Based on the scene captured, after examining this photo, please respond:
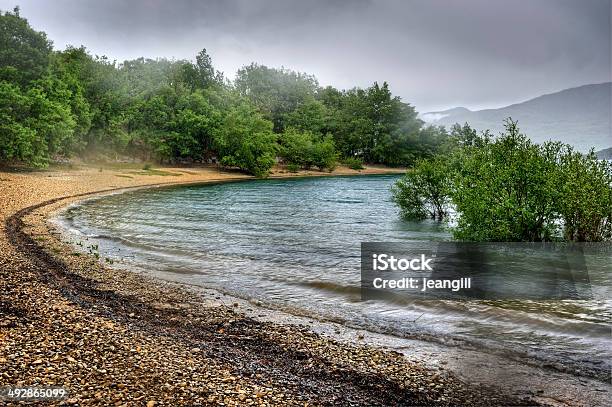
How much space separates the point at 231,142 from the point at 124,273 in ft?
205

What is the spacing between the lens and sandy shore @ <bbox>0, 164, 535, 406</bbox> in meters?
6.44

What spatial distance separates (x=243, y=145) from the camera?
243 ft

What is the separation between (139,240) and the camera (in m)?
20.3

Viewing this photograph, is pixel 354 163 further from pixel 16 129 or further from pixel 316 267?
pixel 316 267

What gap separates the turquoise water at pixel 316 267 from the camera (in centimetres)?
970

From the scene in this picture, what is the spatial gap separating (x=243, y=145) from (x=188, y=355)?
67922 millimetres

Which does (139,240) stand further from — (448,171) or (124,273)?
(448,171)

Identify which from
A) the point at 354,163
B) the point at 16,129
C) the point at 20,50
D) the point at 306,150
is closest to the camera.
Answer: the point at 16,129

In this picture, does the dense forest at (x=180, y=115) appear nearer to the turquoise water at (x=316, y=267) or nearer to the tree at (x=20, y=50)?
the tree at (x=20, y=50)

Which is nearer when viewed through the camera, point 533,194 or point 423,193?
point 533,194

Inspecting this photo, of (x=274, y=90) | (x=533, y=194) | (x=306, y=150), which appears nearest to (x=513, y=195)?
(x=533, y=194)

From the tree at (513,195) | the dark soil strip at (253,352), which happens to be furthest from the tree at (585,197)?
the dark soil strip at (253,352)

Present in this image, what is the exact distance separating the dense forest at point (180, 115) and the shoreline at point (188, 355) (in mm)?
39423

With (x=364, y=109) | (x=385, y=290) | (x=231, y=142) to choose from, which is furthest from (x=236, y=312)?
(x=364, y=109)
